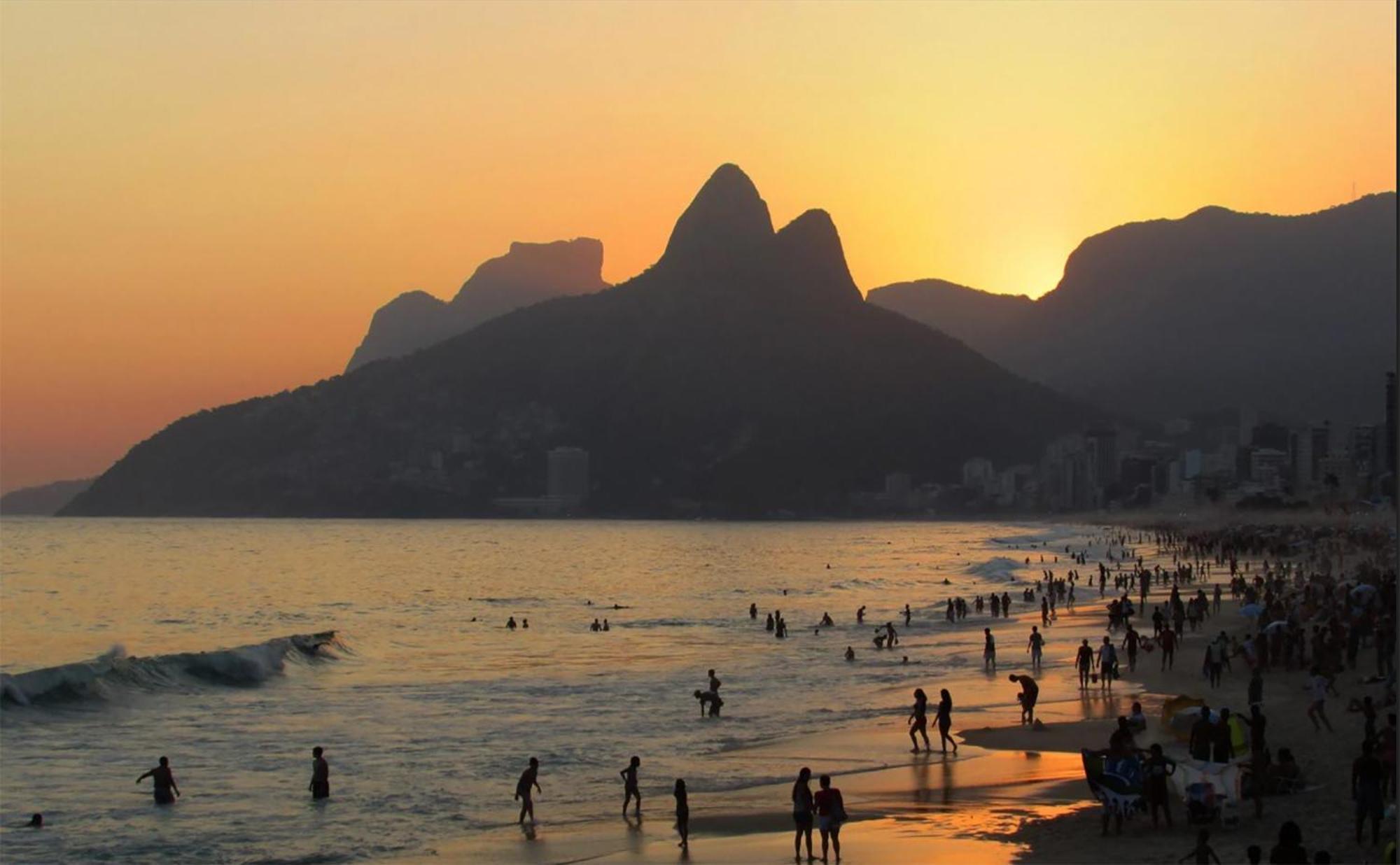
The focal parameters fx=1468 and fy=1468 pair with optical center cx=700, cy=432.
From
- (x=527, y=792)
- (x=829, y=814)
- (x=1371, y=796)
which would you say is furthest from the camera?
(x=527, y=792)

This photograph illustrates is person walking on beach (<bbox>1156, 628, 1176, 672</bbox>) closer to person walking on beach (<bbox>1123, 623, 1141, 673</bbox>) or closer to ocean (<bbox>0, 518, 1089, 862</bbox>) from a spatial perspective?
person walking on beach (<bbox>1123, 623, 1141, 673</bbox>)

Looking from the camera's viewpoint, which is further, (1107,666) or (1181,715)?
(1107,666)

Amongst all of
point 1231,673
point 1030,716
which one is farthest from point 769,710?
point 1231,673

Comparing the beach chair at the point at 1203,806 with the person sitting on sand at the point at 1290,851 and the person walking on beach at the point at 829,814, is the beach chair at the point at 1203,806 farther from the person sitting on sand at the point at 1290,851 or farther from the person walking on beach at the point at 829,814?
the person sitting on sand at the point at 1290,851

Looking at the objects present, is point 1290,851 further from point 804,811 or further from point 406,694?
point 406,694

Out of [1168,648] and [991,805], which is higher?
[1168,648]

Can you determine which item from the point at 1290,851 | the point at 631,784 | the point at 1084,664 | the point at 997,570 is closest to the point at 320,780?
the point at 631,784

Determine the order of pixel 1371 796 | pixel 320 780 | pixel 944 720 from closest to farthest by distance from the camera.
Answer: pixel 1371 796 → pixel 320 780 → pixel 944 720
